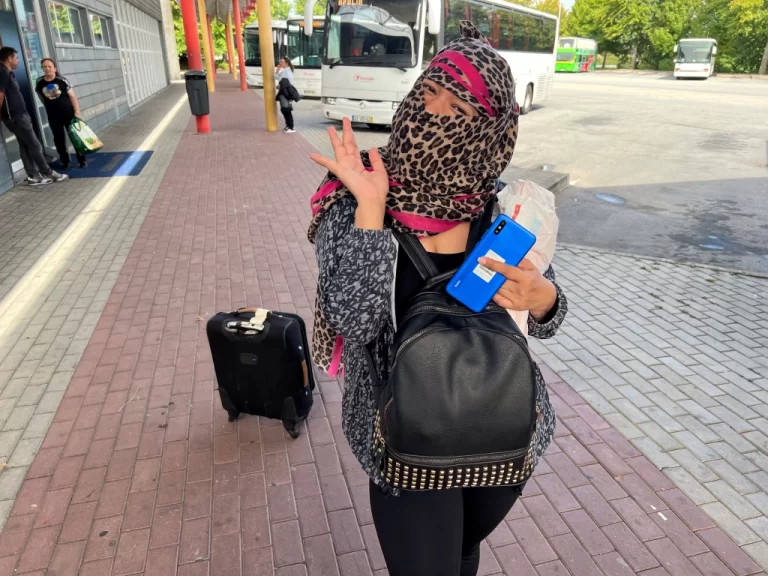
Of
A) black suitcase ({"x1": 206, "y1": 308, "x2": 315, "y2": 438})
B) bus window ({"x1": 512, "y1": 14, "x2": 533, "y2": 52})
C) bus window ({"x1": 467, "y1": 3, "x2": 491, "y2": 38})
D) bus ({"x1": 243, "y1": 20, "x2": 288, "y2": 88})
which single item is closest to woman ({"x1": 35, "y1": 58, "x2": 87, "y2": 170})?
black suitcase ({"x1": 206, "y1": 308, "x2": 315, "y2": 438})

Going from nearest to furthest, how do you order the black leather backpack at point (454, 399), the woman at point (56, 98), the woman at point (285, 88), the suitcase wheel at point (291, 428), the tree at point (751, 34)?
the black leather backpack at point (454, 399) → the suitcase wheel at point (291, 428) → the woman at point (56, 98) → the woman at point (285, 88) → the tree at point (751, 34)

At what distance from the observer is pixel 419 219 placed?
1442 millimetres

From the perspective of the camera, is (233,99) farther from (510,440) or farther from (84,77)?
(510,440)

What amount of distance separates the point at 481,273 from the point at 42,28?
12.2 metres

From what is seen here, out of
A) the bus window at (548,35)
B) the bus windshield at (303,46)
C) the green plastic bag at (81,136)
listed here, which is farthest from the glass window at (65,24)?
the bus window at (548,35)

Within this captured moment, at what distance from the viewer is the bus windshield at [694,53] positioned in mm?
34531

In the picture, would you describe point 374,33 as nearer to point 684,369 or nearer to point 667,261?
point 667,261

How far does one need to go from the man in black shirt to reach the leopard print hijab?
8109mm

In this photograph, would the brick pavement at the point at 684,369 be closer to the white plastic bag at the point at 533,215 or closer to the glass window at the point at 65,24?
the white plastic bag at the point at 533,215

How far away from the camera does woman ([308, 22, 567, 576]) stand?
1364 millimetres

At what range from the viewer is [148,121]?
1667cm

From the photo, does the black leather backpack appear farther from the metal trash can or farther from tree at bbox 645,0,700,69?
tree at bbox 645,0,700,69

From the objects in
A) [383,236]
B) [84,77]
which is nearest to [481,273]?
[383,236]

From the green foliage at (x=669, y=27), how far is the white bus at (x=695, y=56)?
394 inches
